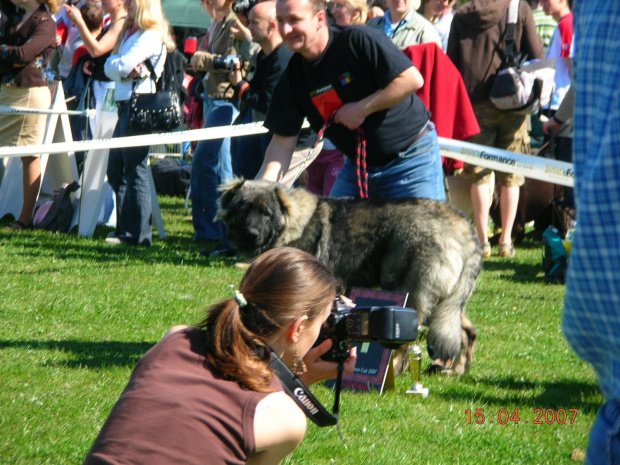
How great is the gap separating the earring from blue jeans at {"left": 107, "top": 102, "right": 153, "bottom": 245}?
21.0 ft

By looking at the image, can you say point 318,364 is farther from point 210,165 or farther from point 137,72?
point 210,165

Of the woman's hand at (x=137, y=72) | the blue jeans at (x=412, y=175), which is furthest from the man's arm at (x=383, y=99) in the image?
the woman's hand at (x=137, y=72)

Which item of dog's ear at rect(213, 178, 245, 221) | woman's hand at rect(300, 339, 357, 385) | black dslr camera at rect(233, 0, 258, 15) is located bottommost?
dog's ear at rect(213, 178, 245, 221)

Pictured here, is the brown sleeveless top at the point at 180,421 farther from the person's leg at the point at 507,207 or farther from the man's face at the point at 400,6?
the person's leg at the point at 507,207

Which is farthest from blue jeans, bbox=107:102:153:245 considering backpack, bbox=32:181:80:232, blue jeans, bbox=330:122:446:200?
blue jeans, bbox=330:122:446:200

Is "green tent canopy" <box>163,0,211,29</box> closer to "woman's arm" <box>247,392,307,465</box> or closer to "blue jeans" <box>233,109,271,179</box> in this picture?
"blue jeans" <box>233,109,271,179</box>

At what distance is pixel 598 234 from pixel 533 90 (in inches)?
293

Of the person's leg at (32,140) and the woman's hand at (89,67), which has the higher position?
the woman's hand at (89,67)

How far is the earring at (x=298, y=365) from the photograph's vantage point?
273 cm

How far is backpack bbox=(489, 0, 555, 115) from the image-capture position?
27.9 feet

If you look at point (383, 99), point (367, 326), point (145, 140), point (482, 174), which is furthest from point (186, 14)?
point (367, 326)

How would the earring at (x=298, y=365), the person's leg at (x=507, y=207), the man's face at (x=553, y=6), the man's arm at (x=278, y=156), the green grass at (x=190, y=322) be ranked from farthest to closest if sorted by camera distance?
the man's face at (x=553, y=6)
the person's leg at (x=507, y=207)
the man's arm at (x=278, y=156)
the green grass at (x=190, y=322)
the earring at (x=298, y=365)

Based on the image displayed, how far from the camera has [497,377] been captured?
5.30 meters
